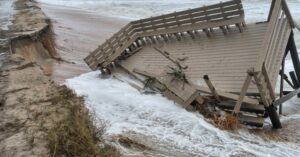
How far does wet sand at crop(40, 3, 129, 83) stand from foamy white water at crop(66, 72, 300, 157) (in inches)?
105

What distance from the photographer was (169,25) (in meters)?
15.6

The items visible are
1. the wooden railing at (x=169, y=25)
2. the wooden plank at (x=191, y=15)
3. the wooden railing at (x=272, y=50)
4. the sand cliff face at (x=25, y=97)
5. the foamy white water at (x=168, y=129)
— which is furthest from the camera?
the wooden railing at (x=169, y=25)

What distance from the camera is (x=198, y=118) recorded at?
1059 cm

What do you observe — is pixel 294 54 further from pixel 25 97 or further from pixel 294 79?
pixel 25 97

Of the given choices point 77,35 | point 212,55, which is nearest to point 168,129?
point 212,55

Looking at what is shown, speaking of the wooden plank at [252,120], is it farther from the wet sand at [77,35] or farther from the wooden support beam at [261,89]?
the wet sand at [77,35]

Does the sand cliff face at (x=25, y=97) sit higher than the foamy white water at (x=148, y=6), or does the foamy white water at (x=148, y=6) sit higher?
the sand cliff face at (x=25, y=97)

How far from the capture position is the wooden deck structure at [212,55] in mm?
10820

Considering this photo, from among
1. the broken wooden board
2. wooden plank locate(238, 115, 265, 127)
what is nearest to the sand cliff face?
the broken wooden board

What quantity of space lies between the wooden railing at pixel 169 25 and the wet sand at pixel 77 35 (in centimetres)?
87

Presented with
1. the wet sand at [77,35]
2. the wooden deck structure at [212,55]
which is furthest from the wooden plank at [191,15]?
the wet sand at [77,35]

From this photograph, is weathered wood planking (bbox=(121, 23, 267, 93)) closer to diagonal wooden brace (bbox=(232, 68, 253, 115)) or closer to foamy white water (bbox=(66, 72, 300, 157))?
diagonal wooden brace (bbox=(232, 68, 253, 115))

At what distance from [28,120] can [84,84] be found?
4.74 m

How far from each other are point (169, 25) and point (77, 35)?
7.51 meters
